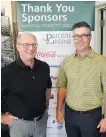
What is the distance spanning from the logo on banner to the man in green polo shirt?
442mm

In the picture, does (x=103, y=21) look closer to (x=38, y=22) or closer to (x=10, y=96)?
(x=38, y=22)

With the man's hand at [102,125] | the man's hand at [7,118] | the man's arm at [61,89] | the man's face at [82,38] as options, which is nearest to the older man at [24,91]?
the man's hand at [7,118]

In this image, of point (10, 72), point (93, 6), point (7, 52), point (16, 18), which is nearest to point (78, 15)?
point (93, 6)

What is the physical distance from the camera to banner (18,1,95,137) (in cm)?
230

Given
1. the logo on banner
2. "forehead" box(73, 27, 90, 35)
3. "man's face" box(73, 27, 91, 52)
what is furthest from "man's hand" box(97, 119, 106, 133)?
the logo on banner

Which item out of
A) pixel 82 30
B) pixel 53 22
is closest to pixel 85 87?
pixel 82 30

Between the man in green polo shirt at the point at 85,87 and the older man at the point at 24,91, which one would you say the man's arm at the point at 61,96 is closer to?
the man in green polo shirt at the point at 85,87

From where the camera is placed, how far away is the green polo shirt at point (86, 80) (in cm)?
186

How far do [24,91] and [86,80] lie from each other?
500 mm

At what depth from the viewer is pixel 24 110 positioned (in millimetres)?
1810

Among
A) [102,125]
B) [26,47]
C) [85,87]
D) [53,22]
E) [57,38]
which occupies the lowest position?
[102,125]

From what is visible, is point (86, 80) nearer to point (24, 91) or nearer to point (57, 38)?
point (24, 91)

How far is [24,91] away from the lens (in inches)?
70.2

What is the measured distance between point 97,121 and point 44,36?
991mm
